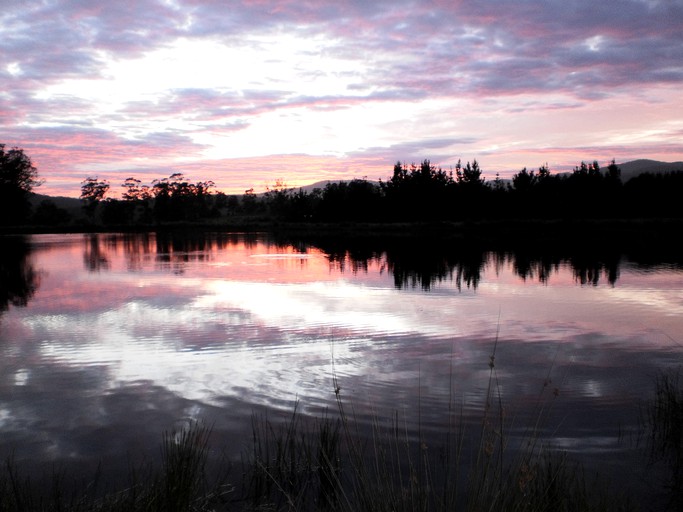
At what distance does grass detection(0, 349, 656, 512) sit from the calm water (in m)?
0.38

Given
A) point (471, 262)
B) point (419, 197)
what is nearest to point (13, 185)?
point (419, 197)

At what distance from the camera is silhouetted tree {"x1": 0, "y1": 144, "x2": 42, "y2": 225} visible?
61.8 meters

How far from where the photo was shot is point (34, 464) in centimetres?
516

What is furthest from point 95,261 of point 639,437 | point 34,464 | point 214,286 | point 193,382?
point 639,437

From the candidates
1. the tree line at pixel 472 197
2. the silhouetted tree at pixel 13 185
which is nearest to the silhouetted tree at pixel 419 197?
the tree line at pixel 472 197

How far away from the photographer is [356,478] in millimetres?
3812

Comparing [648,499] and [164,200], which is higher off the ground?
[164,200]

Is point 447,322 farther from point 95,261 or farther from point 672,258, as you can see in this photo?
point 95,261

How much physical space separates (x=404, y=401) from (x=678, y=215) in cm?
5841

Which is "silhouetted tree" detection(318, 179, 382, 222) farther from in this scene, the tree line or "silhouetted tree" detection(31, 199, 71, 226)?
"silhouetted tree" detection(31, 199, 71, 226)

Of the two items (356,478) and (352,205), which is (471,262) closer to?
(356,478)

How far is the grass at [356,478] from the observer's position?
3369 mm

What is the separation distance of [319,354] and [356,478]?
5356 millimetres

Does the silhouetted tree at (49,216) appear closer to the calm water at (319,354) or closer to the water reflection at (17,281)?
the water reflection at (17,281)
